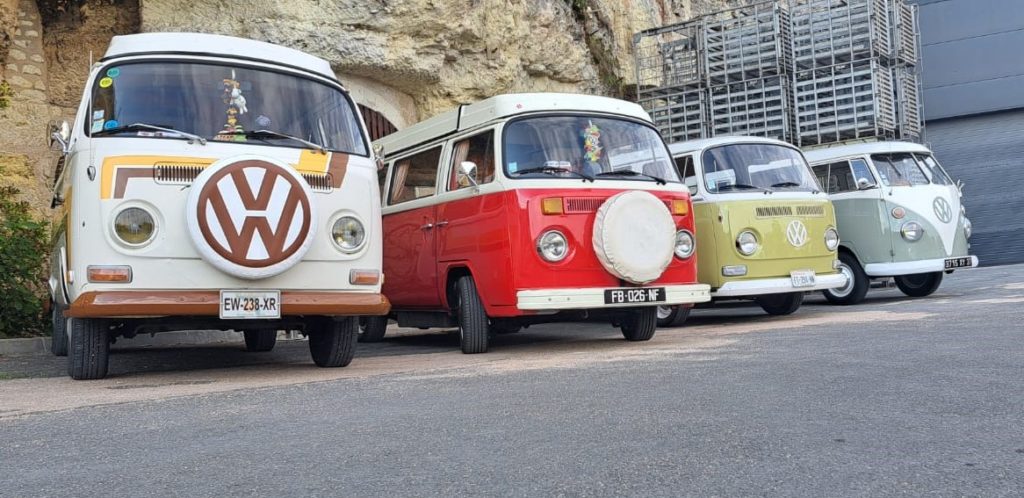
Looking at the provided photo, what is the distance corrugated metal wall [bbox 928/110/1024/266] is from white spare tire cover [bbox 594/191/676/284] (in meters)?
21.7

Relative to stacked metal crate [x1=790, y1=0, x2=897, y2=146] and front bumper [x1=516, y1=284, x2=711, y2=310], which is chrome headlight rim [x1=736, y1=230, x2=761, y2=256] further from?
stacked metal crate [x1=790, y1=0, x2=897, y2=146]

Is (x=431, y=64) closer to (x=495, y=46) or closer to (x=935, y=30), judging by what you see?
(x=495, y=46)

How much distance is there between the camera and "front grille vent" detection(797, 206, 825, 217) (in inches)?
399

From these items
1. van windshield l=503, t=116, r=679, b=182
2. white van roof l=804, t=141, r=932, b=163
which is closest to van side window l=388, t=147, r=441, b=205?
van windshield l=503, t=116, r=679, b=182

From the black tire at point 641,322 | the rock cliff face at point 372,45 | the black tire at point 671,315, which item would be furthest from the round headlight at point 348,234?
the rock cliff face at point 372,45

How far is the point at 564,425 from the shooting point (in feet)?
13.0

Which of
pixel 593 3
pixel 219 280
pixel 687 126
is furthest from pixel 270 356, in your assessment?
pixel 593 3

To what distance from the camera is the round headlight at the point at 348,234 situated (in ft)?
21.0

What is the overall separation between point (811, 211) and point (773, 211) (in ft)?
1.81

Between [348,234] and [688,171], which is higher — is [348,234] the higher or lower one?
the lower one

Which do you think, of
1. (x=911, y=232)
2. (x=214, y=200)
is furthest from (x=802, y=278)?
(x=214, y=200)

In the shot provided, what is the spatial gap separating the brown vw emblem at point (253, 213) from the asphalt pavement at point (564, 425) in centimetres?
85

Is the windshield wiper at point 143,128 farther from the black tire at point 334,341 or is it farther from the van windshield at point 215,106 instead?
the black tire at point 334,341

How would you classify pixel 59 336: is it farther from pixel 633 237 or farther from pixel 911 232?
pixel 911 232
